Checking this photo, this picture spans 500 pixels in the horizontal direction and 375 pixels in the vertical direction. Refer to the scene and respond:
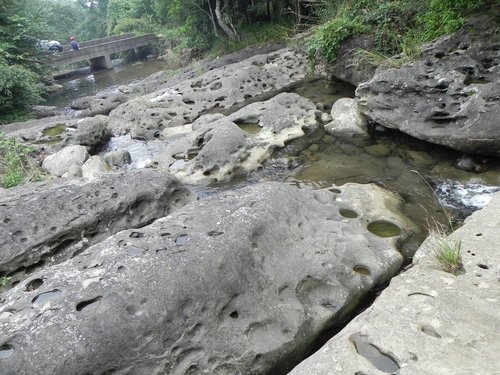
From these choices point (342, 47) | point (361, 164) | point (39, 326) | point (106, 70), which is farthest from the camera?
point (106, 70)

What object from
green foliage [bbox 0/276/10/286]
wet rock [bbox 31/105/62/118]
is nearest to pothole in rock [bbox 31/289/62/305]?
green foliage [bbox 0/276/10/286]

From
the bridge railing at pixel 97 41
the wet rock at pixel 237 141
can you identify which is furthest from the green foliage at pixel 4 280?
the bridge railing at pixel 97 41

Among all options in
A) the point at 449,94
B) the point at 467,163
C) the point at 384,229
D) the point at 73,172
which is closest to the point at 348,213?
the point at 384,229

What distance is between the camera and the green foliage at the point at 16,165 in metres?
6.79

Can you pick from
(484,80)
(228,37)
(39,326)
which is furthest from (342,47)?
(228,37)

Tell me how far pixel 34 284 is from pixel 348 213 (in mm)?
3400

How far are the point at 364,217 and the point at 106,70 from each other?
3245 cm

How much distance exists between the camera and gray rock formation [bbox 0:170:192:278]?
4320mm

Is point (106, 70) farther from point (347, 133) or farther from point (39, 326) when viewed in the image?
point (39, 326)

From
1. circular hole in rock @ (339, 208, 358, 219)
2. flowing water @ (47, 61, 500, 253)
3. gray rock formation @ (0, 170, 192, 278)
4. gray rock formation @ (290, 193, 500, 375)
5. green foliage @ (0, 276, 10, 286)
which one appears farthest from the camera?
flowing water @ (47, 61, 500, 253)

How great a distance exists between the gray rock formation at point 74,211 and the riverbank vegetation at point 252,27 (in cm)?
532

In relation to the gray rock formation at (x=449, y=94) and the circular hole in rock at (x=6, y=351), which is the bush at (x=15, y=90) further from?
the circular hole in rock at (x=6, y=351)

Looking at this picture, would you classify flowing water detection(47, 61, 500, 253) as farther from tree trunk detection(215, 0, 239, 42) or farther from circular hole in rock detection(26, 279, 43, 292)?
tree trunk detection(215, 0, 239, 42)

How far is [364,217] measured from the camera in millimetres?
4453
